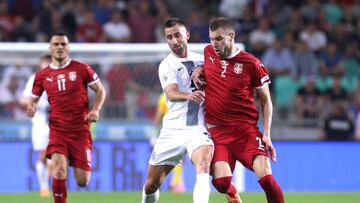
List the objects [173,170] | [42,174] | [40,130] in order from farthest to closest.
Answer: [173,170] → [40,130] → [42,174]

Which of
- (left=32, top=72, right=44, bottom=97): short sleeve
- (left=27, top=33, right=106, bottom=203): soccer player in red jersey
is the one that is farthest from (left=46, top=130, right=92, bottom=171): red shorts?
(left=32, top=72, right=44, bottom=97): short sleeve

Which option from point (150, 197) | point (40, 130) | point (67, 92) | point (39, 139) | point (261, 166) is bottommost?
point (39, 139)

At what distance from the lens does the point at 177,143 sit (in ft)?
31.3

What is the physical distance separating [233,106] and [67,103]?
235 centimetres

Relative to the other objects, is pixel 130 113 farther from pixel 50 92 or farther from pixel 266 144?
pixel 266 144

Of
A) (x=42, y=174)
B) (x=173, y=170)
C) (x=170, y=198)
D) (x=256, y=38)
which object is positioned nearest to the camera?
(x=170, y=198)

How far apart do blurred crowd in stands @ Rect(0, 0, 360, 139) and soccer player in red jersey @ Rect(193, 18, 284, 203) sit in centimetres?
743

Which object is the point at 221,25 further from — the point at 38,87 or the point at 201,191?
the point at 38,87

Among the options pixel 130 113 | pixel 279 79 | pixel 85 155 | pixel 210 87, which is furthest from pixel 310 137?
pixel 210 87

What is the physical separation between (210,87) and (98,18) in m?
10.4

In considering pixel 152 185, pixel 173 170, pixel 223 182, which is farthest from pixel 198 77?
pixel 173 170

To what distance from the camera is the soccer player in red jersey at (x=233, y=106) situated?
30.2 ft

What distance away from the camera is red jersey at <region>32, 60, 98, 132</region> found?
10922mm

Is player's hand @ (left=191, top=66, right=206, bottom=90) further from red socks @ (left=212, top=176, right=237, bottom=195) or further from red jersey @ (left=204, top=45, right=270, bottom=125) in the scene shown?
red socks @ (left=212, top=176, right=237, bottom=195)
